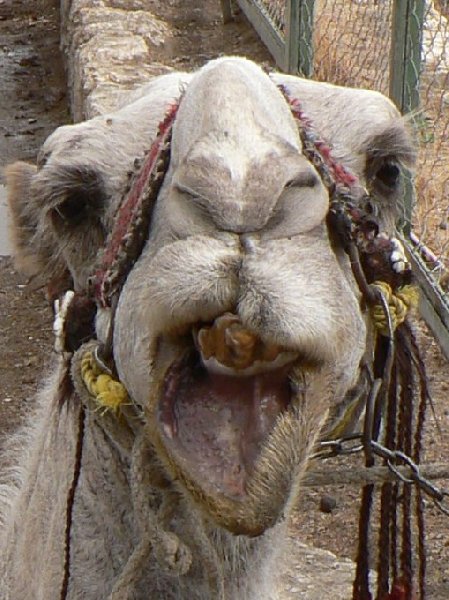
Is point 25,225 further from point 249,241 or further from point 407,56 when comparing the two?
point 407,56

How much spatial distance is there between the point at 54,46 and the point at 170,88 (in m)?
8.16

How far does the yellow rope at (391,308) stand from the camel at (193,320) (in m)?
0.02

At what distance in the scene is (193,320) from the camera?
2.09 m

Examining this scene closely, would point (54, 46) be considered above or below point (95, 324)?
below

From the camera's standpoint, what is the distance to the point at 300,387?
7.16 feet

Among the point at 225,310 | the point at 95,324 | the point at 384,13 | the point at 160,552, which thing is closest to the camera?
the point at 225,310

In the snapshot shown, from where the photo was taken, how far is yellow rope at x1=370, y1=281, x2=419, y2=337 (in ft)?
8.21

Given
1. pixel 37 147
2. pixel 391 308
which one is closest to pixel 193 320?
pixel 391 308

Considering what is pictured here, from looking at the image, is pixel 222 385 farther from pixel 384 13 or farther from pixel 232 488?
pixel 384 13

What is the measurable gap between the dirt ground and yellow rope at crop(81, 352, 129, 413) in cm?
103

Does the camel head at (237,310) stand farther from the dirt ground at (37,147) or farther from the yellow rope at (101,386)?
the dirt ground at (37,147)

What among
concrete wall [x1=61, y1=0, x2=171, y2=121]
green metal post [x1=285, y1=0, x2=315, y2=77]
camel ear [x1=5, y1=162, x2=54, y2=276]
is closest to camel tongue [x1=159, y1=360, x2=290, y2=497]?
camel ear [x1=5, y1=162, x2=54, y2=276]

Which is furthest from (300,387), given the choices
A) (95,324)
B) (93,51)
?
(93,51)

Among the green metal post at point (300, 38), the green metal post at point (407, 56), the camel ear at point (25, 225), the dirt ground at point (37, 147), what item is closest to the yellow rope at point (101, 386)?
the camel ear at point (25, 225)
